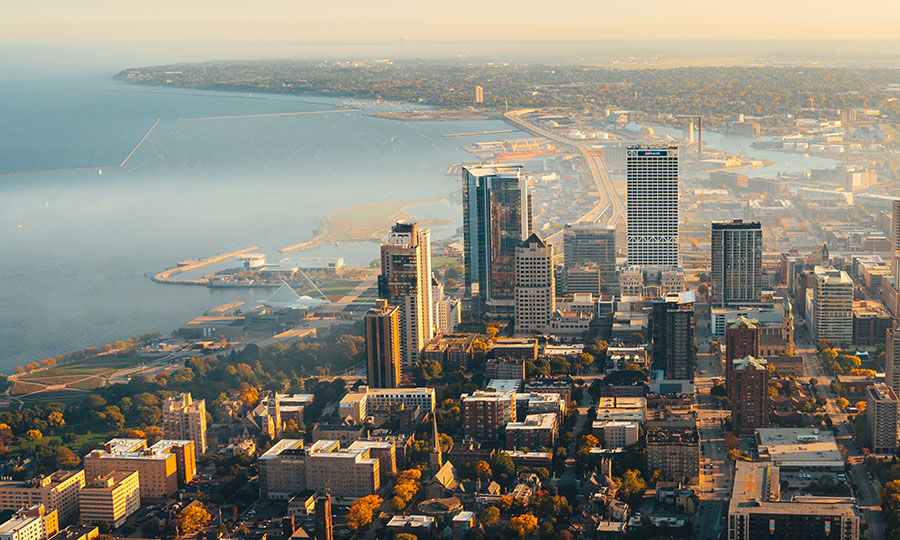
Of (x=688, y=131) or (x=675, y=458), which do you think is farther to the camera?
(x=688, y=131)

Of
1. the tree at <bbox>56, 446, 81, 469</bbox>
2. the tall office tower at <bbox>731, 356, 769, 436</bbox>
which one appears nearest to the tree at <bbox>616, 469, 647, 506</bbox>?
the tall office tower at <bbox>731, 356, 769, 436</bbox>

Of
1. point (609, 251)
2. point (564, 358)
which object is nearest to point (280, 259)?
point (609, 251)

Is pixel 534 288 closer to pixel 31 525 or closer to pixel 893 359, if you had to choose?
pixel 893 359

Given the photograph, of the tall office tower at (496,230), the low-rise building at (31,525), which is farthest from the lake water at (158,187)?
the low-rise building at (31,525)

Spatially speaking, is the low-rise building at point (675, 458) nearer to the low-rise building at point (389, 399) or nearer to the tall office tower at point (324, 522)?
the low-rise building at point (389, 399)

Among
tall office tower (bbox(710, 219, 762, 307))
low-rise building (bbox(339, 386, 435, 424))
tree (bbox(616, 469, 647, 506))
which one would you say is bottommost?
tree (bbox(616, 469, 647, 506))

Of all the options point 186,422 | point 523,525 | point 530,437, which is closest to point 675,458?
point 530,437

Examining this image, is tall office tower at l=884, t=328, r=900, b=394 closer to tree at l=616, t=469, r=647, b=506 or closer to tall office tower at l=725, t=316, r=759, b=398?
tall office tower at l=725, t=316, r=759, b=398
